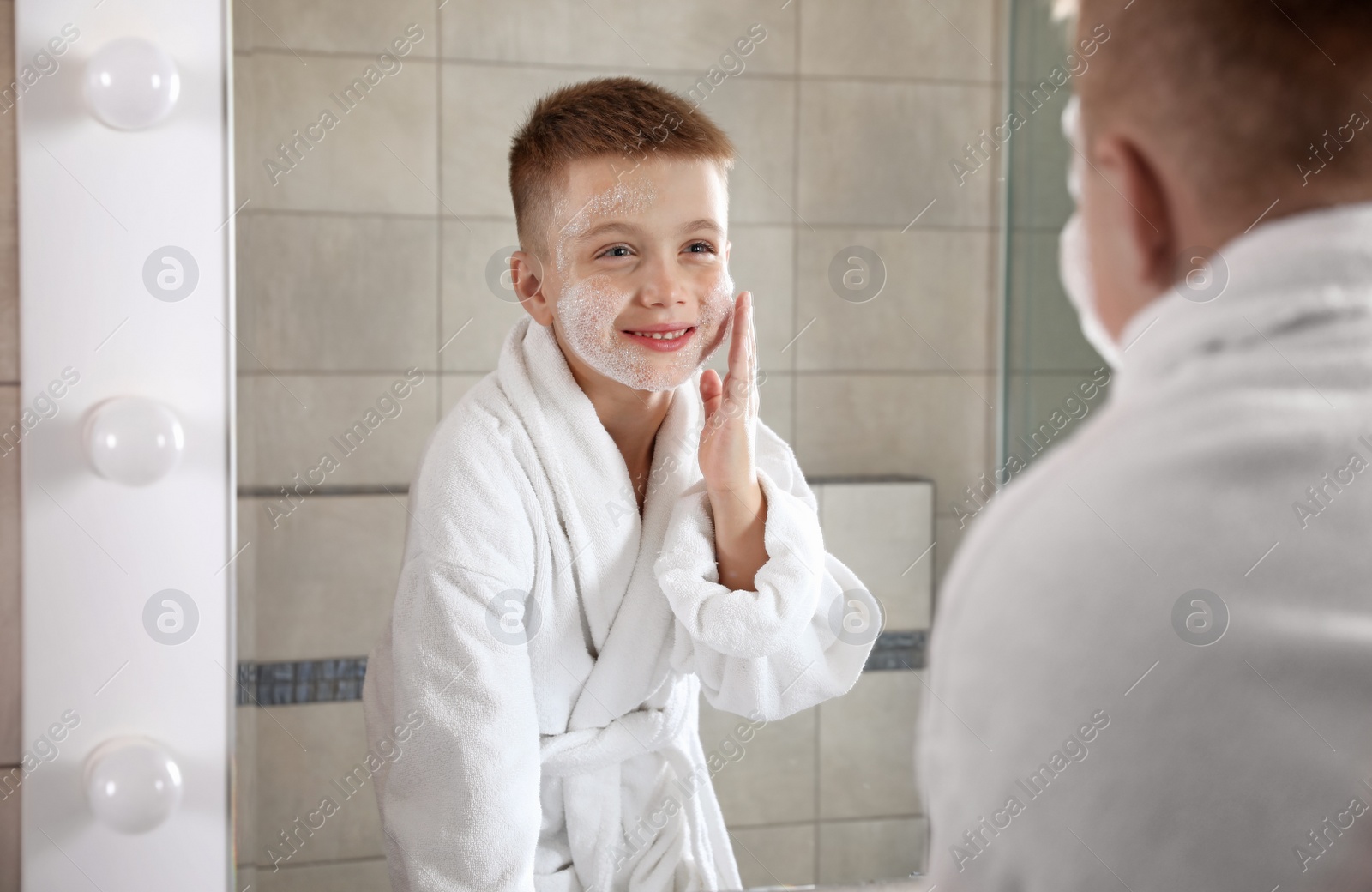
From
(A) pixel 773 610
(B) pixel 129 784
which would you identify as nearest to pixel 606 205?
(A) pixel 773 610

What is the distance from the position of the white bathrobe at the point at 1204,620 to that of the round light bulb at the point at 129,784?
23.7 inches

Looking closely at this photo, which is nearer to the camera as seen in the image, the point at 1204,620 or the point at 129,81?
the point at 1204,620

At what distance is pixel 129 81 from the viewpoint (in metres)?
0.65

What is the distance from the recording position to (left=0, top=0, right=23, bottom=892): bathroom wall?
0.66 m

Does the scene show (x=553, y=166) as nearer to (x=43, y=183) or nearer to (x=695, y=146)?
(x=695, y=146)

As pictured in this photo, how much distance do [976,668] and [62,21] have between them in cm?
71

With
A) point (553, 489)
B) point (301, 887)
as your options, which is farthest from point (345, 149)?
point (301, 887)

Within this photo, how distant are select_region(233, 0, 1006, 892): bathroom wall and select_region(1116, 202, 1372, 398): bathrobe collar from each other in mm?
387

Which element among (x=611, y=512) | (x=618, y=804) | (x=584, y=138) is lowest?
(x=618, y=804)

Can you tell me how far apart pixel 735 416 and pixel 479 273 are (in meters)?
0.21

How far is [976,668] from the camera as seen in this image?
0.33 m

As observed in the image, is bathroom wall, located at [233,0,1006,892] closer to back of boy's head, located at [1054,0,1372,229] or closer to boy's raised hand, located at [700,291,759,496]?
boy's raised hand, located at [700,291,759,496]

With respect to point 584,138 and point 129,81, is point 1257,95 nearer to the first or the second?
point 584,138

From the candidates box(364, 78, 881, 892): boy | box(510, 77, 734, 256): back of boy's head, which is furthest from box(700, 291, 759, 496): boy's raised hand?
box(510, 77, 734, 256): back of boy's head
